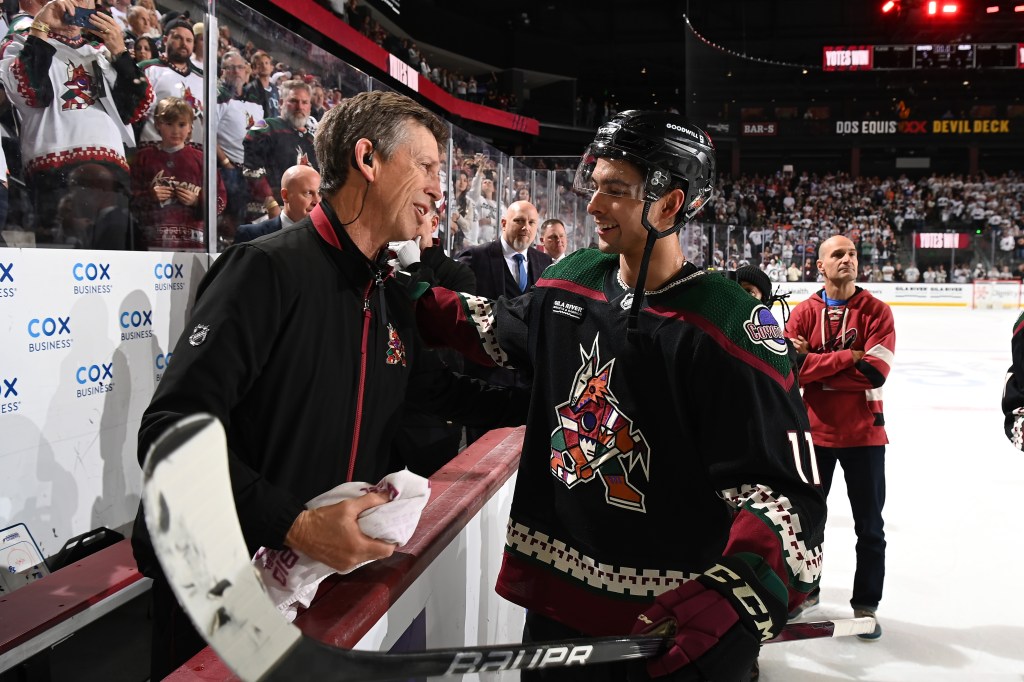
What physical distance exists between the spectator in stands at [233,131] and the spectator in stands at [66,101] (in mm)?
359

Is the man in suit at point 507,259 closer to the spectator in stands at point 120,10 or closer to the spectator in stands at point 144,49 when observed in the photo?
the spectator in stands at point 144,49

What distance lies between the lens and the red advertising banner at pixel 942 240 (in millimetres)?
16516

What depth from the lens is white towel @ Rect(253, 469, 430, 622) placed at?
1059 mm

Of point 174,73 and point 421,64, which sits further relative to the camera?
point 421,64

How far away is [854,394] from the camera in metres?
3.06

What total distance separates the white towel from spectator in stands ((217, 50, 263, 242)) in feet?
6.67

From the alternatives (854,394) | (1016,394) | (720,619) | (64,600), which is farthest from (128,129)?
(1016,394)

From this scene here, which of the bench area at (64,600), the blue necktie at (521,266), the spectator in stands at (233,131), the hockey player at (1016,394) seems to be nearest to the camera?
the bench area at (64,600)

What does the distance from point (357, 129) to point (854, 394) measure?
2.47 metres

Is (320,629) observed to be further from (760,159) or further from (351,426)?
(760,159)

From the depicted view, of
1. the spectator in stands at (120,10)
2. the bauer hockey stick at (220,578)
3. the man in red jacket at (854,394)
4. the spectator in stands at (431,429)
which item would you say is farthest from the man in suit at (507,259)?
the bauer hockey stick at (220,578)

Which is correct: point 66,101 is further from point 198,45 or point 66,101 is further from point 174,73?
point 198,45

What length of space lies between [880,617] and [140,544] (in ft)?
9.29

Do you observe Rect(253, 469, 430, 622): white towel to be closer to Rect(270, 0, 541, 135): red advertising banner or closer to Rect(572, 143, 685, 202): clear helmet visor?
Rect(572, 143, 685, 202): clear helmet visor
